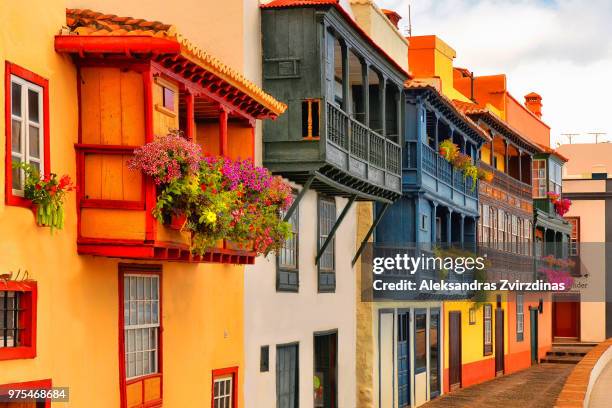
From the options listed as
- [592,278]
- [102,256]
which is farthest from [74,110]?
[592,278]

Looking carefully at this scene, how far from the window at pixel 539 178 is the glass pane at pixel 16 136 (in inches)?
1495

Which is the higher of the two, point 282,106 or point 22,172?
point 282,106

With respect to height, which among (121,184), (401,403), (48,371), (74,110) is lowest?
(401,403)

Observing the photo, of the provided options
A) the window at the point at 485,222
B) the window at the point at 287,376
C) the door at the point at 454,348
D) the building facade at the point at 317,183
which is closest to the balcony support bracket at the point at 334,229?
A: the building facade at the point at 317,183

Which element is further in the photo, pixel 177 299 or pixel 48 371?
pixel 177 299

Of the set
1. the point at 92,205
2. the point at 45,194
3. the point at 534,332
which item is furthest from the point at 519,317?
the point at 45,194

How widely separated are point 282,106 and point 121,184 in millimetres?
5542

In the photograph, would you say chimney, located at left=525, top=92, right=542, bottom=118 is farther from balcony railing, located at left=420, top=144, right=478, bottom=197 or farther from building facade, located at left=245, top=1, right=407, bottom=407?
Result: building facade, located at left=245, top=1, right=407, bottom=407

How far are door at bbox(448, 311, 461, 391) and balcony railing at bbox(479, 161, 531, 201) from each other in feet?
17.0

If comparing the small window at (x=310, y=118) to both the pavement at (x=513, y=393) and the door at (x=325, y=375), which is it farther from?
the pavement at (x=513, y=393)

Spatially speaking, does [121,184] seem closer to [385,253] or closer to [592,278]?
[385,253]

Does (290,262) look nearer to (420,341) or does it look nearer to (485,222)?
(420,341)

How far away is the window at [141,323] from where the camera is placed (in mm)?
13906

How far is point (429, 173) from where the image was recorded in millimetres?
28484
